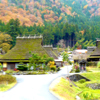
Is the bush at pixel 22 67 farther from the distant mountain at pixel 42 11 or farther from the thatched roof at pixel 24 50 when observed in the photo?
the distant mountain at pixel 42 11

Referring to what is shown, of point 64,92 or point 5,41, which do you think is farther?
point 5,41

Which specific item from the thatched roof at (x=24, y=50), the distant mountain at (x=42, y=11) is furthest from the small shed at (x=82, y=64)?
the distant mountain at (x=42, y=11)

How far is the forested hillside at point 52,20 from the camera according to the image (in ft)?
308

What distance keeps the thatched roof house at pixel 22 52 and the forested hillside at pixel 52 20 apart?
29.9 metres

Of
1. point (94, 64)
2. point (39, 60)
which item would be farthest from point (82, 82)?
point (94, 64)

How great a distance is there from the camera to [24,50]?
35875 mm

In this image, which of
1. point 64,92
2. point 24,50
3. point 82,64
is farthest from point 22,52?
Answer: point 64,92

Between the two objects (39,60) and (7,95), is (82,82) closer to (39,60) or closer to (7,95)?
(39,60)

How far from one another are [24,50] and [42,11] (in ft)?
446

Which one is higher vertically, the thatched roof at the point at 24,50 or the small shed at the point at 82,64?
the thatched roof at the point at 24,50

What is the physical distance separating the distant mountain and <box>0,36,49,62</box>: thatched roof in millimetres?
96568

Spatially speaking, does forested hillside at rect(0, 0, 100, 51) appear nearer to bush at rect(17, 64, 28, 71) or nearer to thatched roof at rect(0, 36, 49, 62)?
thatched roof at rect(0, 36, 49, 62)

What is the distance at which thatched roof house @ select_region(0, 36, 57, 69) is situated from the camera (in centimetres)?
3419

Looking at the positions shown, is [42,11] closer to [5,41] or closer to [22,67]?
[5,41]
